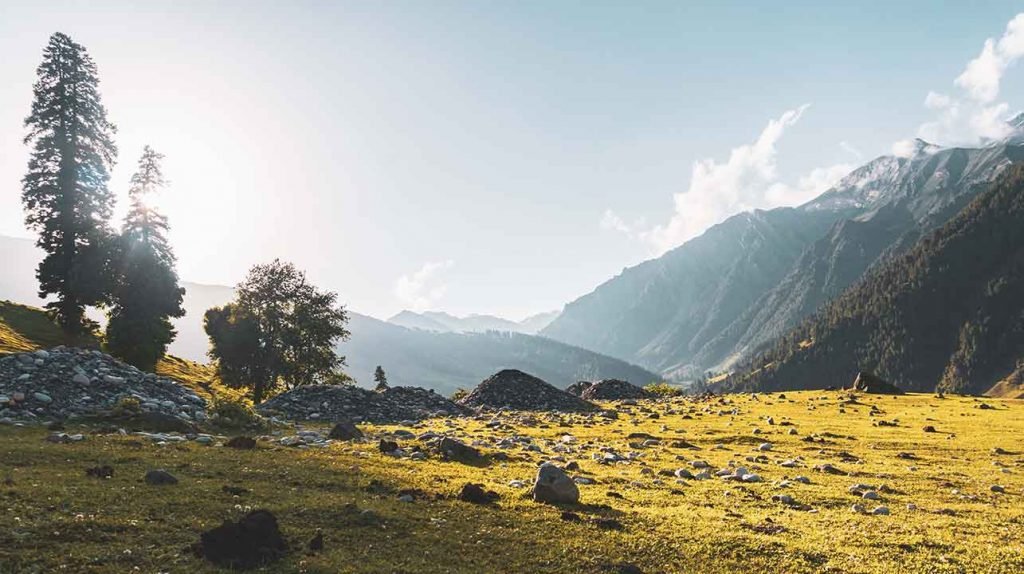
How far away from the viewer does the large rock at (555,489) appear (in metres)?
17.4

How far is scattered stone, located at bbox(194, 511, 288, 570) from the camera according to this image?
448 inches

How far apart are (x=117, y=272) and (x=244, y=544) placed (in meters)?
61.4

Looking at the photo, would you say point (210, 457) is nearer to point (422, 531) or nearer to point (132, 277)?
point (422, 531)

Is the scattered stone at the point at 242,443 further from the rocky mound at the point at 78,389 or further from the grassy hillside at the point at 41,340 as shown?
the grassy hillside at the point at 41,340

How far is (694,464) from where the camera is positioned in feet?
86.8

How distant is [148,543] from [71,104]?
213 ft

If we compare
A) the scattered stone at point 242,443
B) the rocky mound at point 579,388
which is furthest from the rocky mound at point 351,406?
the rocky mound at point 579,388

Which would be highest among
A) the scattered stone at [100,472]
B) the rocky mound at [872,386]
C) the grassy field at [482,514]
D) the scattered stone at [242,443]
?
the rocky mound at [872,386]

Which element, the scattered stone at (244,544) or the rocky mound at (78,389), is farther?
the rocky mound at (78,389)

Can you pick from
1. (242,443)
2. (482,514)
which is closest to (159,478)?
(242,443)

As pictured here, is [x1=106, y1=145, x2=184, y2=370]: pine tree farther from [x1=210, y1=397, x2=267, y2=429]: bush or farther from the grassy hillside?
[x1=210, y1=397, x2=267, y2=429]: bush

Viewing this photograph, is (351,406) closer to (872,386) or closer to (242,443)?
(242,443)

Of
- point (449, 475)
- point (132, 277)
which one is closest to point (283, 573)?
point (449, 475)

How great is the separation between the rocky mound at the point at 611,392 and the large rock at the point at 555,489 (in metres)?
67.8
